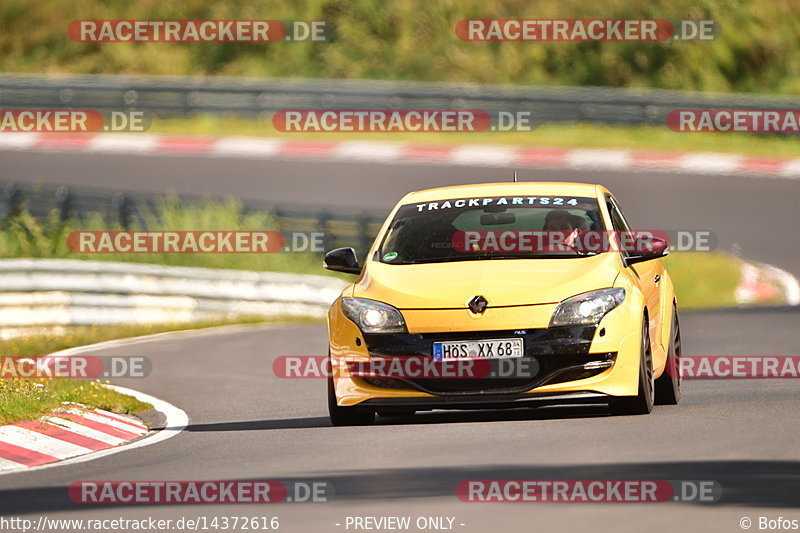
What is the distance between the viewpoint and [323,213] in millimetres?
24375

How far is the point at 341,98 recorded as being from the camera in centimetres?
3288

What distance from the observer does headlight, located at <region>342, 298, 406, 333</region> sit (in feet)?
33.8

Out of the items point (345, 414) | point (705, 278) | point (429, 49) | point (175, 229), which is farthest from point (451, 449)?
point (429, 49)

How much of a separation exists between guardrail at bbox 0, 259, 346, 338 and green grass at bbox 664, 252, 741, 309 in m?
4.83

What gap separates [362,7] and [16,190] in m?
19.0

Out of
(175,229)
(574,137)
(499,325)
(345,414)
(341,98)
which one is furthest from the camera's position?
(341,98)

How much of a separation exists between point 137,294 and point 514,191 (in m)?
10.0

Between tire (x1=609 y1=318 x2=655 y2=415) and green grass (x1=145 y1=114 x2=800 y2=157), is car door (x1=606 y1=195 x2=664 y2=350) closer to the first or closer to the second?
tire (x1=609 y1=318 x2=655 y2=415)

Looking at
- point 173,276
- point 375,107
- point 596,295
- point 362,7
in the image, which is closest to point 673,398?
point 596,295

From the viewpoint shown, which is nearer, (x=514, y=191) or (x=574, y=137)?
(x=514, y=191)

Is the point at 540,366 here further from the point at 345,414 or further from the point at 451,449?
the point at 345,414

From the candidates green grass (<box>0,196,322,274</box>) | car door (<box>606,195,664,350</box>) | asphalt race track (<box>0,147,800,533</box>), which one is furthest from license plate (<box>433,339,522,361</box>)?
green grass (<box>0,196,322,274</box>)

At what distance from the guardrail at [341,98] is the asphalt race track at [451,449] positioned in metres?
13.3

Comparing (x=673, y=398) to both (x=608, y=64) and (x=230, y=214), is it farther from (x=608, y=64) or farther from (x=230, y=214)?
(x=608, y=64)
